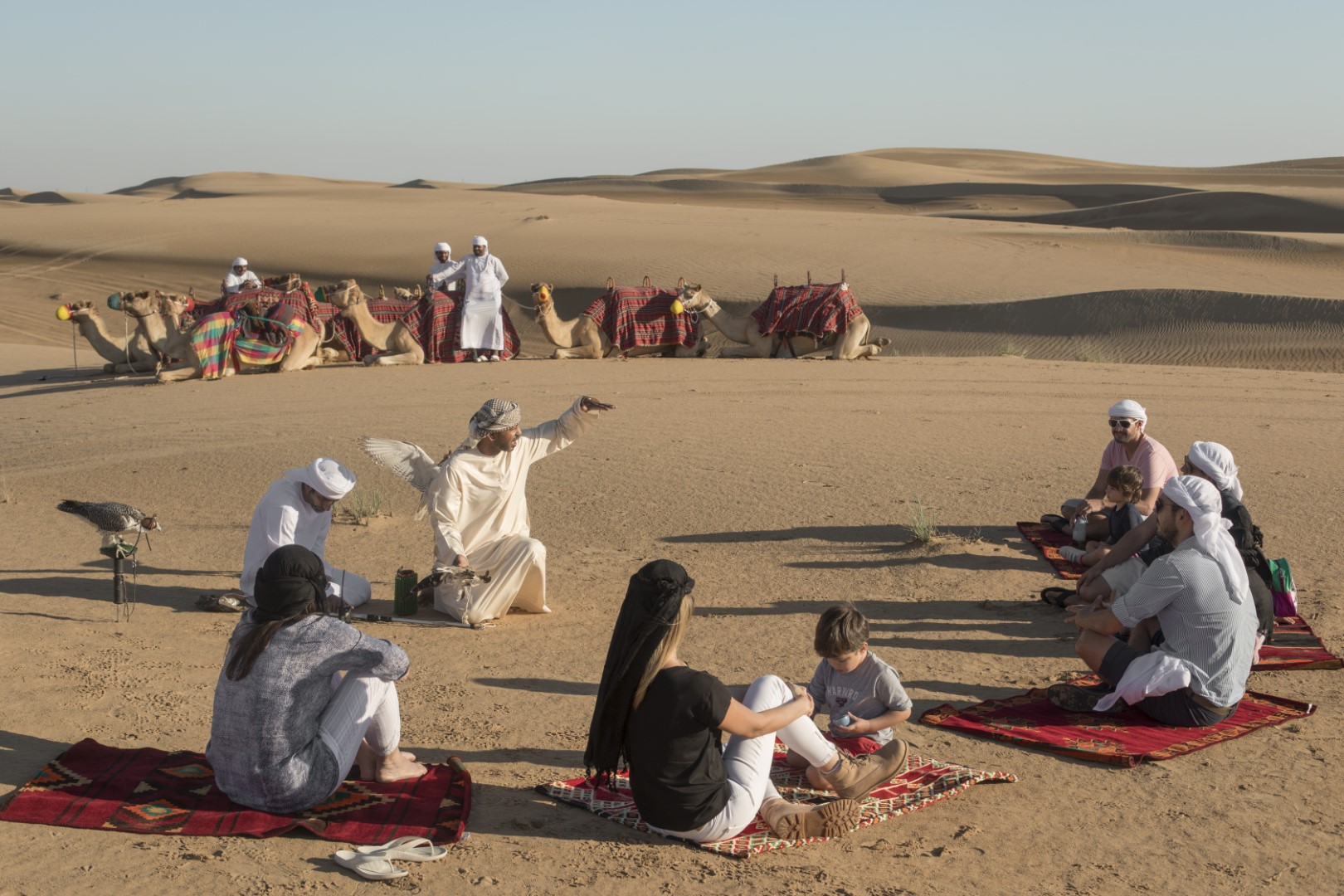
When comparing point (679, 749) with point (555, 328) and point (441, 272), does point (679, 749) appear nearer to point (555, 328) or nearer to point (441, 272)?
point (441, 272)

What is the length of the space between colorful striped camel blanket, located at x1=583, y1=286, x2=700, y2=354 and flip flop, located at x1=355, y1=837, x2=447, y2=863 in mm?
14519

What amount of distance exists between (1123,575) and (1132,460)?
1576 millimetres

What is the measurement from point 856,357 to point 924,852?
47.9ft

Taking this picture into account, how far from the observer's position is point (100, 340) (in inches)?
708

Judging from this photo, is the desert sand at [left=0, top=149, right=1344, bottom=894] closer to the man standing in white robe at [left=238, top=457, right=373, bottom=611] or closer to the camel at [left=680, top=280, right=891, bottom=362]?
the camel at [left=680, top=280, right=891, bottom=362]

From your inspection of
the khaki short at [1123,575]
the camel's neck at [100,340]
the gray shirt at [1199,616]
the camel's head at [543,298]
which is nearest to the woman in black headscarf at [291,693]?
the gray shirt at [1199,616]

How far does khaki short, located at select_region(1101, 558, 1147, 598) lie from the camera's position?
730cm

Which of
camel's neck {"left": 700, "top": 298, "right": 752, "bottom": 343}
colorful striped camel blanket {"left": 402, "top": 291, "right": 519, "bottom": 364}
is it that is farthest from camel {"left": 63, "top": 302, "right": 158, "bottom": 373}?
camel's neck {"left": 700, "top": 298, "right": 752, "bottom": 343}

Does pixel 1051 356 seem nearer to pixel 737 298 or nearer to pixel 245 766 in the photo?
pixel 737 298

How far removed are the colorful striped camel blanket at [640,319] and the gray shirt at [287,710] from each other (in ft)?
46.8

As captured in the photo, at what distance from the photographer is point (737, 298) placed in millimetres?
26672

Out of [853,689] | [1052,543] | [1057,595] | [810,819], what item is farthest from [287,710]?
[1052,543]

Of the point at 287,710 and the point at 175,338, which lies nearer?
the point at 287,710

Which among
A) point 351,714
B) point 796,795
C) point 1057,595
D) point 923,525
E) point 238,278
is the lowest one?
point 796,795
